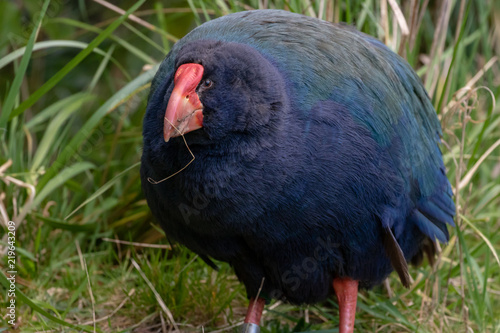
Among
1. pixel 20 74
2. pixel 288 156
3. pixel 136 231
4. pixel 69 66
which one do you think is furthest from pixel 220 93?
pixel 136 231

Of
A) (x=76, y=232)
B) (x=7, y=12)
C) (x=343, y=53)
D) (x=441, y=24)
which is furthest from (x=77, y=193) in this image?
(x=441, y=24)

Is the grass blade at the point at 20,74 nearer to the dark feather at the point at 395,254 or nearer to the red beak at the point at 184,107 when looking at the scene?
the red beak at the point at 184,107

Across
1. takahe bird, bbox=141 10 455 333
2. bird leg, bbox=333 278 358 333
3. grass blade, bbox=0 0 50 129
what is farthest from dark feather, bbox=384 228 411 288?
grass blade, bbox=0 0 50 129

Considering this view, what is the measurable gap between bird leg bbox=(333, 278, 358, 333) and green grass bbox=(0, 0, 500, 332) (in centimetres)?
9

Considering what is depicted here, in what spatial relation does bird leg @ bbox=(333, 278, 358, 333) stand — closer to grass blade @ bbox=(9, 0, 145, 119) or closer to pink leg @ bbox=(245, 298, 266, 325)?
pink leg @ bbox=(245, 298, 266, 325)

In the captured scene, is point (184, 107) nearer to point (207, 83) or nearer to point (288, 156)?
point (207, 83)

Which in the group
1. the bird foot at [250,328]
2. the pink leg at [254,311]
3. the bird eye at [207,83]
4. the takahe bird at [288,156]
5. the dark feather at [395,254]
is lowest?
the bird foot at [250,328]

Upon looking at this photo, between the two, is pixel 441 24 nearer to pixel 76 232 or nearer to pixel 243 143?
pixel 243 143

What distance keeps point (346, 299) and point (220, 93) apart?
880 millimetres

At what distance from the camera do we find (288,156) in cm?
171

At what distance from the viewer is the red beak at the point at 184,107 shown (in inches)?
63.5

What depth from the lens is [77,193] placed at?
9.11ft

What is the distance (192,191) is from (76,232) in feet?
3.69

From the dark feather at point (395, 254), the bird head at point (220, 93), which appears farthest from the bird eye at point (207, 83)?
the dark feather at point (395, 254)
